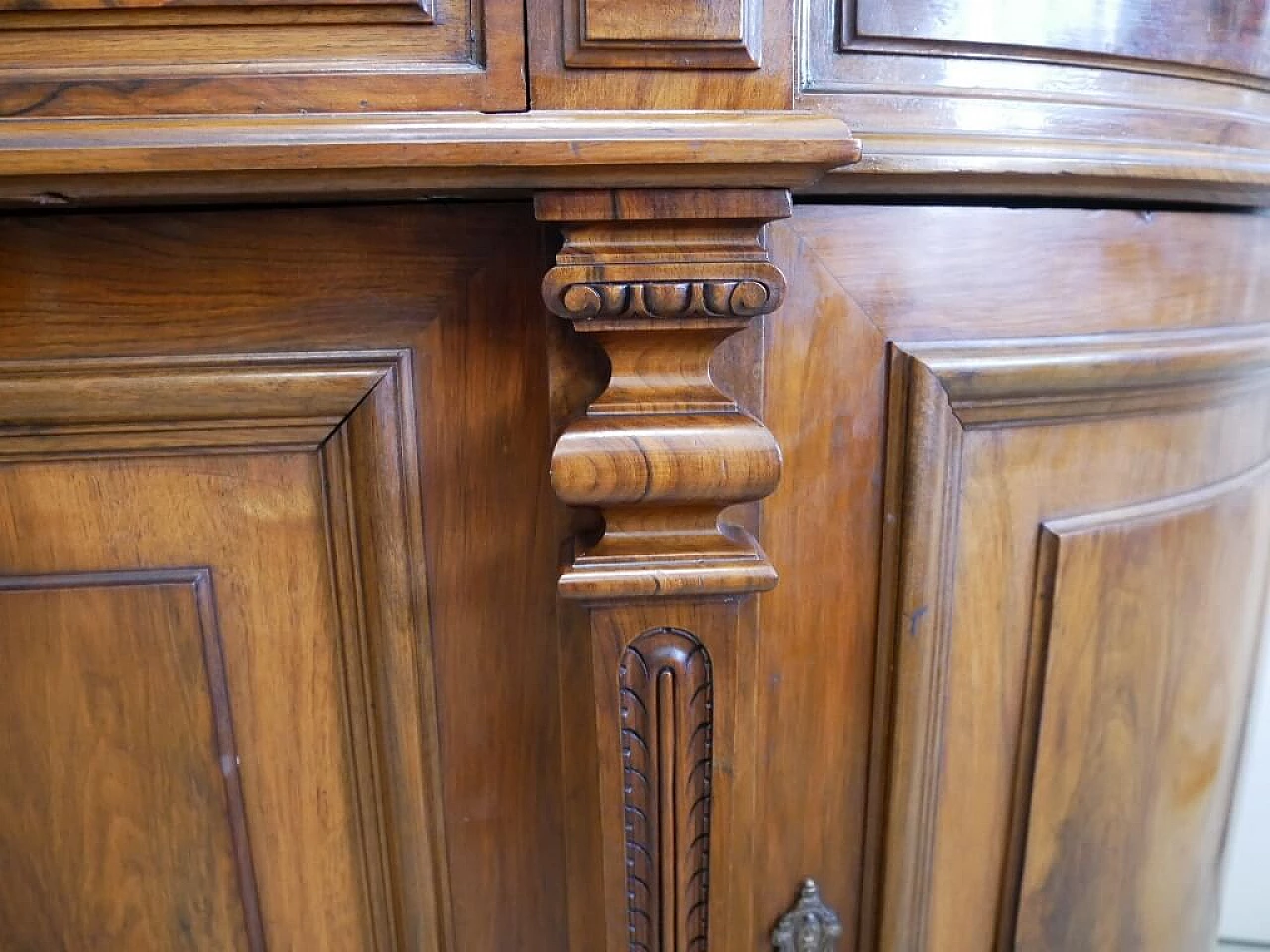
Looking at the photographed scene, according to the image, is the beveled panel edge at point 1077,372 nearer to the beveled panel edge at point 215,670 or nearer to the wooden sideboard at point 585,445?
the wooden sideboard at point 585,445

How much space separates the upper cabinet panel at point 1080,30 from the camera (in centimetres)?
29

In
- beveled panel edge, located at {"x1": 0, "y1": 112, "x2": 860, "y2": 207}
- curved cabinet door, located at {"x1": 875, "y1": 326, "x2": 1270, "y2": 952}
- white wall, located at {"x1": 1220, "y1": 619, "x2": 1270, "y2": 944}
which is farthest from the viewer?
white wall, located at {"x1": 1220, "y1": 619, "x2": 1270, "y2": 944}

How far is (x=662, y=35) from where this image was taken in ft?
0.85

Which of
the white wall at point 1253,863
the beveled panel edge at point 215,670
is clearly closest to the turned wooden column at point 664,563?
the beveled panel edge at point 215,670

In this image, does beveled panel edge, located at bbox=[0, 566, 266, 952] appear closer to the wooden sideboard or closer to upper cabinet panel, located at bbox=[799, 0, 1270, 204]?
the wooden sideboard

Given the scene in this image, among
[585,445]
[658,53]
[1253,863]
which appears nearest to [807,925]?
[585,445]

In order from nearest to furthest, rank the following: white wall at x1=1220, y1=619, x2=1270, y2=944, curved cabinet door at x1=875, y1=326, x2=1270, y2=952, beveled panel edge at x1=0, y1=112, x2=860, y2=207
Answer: beveled panel edge at x1=0, y1=112, x2=860, y2=207
curved cabinet door at x1=875, y1=326, x2=1270, y2=952
white wall at x1=1220, y1=619, x2=1270, y2=944

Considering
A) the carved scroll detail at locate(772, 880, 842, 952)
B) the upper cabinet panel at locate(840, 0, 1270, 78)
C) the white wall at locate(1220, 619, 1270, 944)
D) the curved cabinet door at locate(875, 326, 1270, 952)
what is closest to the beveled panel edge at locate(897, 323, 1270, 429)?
the curved cabinet door at locate(875, 326, 1270, 952)

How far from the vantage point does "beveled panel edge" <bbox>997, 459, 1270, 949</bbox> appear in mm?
362

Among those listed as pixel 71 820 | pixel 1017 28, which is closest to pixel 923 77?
pixel 1017 28

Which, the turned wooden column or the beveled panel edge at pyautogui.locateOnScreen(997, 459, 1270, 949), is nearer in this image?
the turned wooden column

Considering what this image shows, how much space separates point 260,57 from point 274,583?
18 cm

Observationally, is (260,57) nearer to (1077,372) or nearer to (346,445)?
(346,445)

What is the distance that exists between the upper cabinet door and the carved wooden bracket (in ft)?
0.17
